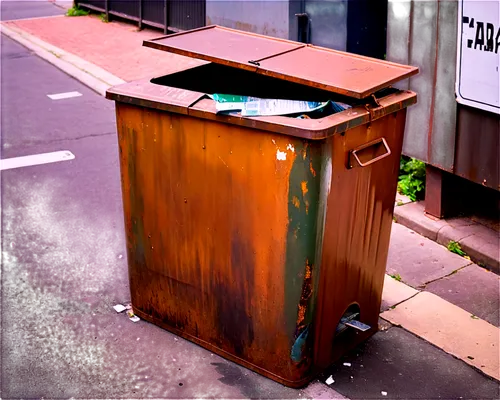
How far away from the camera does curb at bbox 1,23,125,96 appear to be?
9.77 m

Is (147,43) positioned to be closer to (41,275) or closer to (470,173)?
(41,275)

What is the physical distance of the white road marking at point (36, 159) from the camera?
22.2ft

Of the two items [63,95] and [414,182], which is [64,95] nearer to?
[63,95]

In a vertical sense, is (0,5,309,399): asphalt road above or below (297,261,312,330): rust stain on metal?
below

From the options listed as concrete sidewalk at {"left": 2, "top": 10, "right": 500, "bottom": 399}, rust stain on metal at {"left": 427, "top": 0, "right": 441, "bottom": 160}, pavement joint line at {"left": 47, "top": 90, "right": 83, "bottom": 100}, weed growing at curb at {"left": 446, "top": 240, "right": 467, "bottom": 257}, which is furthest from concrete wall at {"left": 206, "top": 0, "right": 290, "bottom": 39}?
weed growing at curb at {"left": 446, "top": 240, "right": 467, "bottom": 257}

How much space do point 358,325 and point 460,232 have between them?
179cm

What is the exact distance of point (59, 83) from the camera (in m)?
10.1

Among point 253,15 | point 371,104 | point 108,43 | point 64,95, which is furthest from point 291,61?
point 108,43

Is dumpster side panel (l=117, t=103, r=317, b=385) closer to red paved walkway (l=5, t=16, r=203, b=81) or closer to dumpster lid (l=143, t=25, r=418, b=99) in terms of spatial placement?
dumpster lid (l=143, t=25, r=418, b=99)

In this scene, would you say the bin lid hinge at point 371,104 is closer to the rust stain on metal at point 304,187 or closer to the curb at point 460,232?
the rust stain on metal at point 304,187

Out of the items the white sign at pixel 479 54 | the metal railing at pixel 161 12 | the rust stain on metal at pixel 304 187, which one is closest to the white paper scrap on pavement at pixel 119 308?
the rust stain on metal at pixel 304 187

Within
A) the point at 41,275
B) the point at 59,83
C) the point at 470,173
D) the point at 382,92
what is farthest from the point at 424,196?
the point at 59,83

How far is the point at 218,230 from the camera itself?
351 cm

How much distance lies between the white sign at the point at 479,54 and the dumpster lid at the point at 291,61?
1.22 m
